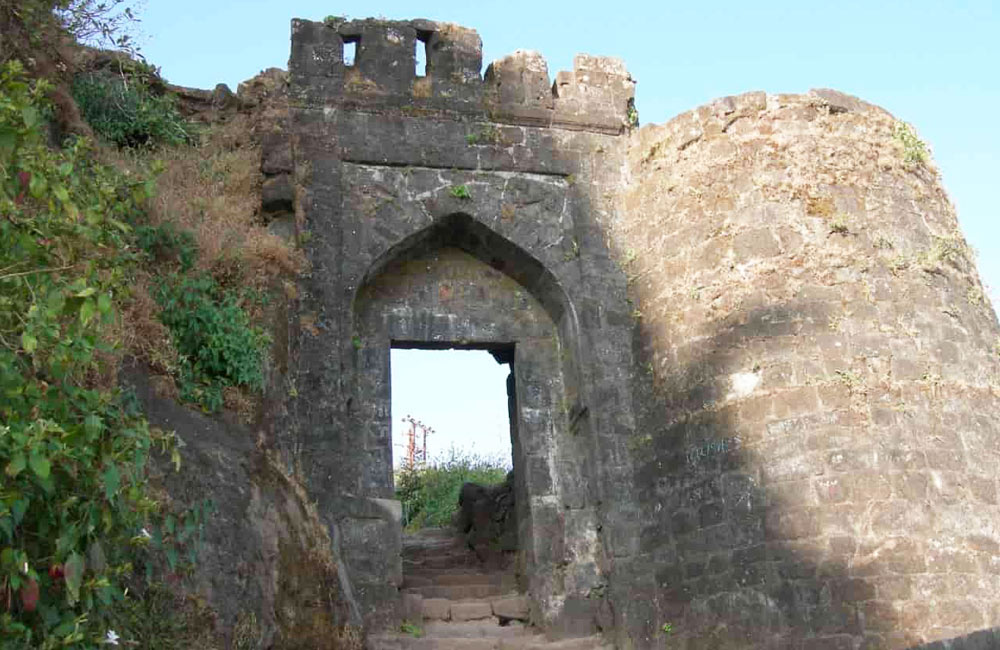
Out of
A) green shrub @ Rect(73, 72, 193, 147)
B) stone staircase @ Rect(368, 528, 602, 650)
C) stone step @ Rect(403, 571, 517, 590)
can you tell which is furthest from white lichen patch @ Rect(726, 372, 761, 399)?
green shrub @ Rect(73, 72, 193, 147)

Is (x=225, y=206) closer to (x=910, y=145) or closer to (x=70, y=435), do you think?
(x=70, y=435)

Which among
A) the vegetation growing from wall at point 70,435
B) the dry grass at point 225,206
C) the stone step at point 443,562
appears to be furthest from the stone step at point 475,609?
the vegetation growing from wall at point 70,435

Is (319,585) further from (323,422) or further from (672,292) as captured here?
(672,292)

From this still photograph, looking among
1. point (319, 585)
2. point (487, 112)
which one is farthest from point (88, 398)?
point (487, 112)

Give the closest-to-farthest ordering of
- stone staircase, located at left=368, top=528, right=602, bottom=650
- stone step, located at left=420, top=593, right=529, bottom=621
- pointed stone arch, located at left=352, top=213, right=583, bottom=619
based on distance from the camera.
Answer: stone staircase, located at left=368, top=528, right=602, bottom=650
stone step, located at left=420, top=593, right=529, bottom=621
pointed stone arch, located at left=352, top=213, right=583, bottom=619

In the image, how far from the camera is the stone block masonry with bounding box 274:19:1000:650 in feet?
25.6

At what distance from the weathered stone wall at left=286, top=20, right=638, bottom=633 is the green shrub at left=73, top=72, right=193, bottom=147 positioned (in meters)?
1.16

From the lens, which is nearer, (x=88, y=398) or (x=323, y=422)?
(x=88, y=398)

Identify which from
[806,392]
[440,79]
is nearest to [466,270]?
[440,79]

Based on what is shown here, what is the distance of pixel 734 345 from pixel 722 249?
2.77 feet

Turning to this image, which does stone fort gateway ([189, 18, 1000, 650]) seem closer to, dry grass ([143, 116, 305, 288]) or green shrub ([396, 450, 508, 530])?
dry grass ([143, 116, 305, 288])

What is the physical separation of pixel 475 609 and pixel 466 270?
2864 millimetres

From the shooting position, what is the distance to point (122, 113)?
9727 mm

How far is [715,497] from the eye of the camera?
8297mm
